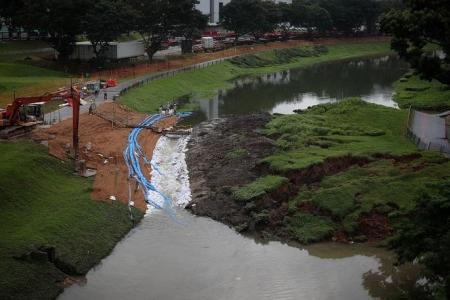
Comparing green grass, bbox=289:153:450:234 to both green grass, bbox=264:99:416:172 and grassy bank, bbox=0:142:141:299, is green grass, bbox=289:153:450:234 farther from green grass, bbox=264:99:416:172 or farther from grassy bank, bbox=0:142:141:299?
grassy bank, bbox=0:142:141:299

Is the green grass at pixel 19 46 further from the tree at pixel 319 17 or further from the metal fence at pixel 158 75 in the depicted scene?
the tree at pixel 319 17

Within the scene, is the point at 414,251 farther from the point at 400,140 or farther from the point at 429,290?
the point at 400,140

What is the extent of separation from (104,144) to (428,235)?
92.9 ft

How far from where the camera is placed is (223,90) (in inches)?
3194

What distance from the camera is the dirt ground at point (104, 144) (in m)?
36.3

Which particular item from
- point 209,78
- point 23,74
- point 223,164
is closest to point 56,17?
point 23,74

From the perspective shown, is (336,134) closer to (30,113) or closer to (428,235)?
(30,113)

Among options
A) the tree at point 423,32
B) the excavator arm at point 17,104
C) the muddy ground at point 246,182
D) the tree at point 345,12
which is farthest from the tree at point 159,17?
the tree at point 345,12

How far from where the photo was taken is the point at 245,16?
357ft

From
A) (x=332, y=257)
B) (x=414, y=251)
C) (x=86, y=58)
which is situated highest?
(x=86, y=58)

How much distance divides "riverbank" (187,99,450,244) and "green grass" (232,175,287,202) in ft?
0.20

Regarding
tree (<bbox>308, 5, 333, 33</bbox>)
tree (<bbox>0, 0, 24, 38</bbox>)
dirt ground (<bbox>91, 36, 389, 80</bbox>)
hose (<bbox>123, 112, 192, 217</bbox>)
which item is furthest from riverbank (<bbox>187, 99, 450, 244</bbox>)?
tree (<bbox>308, 5, 333, 33</bbox>)

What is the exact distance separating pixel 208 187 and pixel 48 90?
995 inches

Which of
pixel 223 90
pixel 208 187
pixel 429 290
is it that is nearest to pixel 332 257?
pixel 429 290
